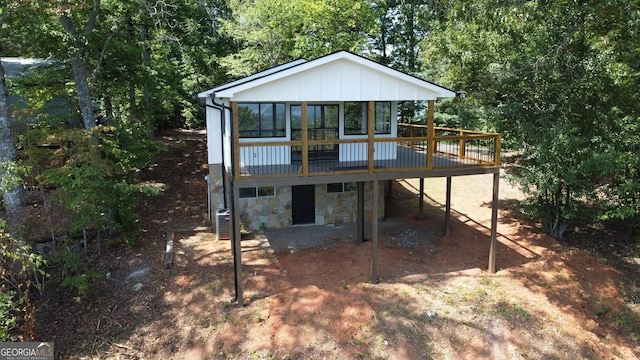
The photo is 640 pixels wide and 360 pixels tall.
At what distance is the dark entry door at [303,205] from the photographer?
14.2m

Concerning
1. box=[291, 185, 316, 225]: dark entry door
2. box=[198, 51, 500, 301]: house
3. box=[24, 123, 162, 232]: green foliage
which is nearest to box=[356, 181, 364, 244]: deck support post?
box=[198, 51, 500, 301]: house

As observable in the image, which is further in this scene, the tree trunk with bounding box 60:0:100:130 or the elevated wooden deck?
the tree trunk with bounding box 60:0:100:130

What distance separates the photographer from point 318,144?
10.8 meters

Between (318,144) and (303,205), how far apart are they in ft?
13.2

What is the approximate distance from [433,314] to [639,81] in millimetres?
8795

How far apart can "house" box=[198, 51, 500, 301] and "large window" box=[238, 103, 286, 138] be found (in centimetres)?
3

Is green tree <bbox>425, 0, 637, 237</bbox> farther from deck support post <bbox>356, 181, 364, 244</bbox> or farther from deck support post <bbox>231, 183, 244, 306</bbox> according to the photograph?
deck support post <bbox>231, 183, 244, 306</bbox>

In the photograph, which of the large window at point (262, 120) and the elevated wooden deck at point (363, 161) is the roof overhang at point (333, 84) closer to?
the elevated wooden deck at point (363, 161)

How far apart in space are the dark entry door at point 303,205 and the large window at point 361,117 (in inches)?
96.3

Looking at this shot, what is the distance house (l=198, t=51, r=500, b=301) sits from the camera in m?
9.54

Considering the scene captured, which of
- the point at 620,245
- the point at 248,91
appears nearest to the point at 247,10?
the point at 248,91

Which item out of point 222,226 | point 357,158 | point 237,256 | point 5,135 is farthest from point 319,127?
point 5,135

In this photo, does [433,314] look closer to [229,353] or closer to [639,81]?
[229,353]

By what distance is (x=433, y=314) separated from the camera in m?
9.09
